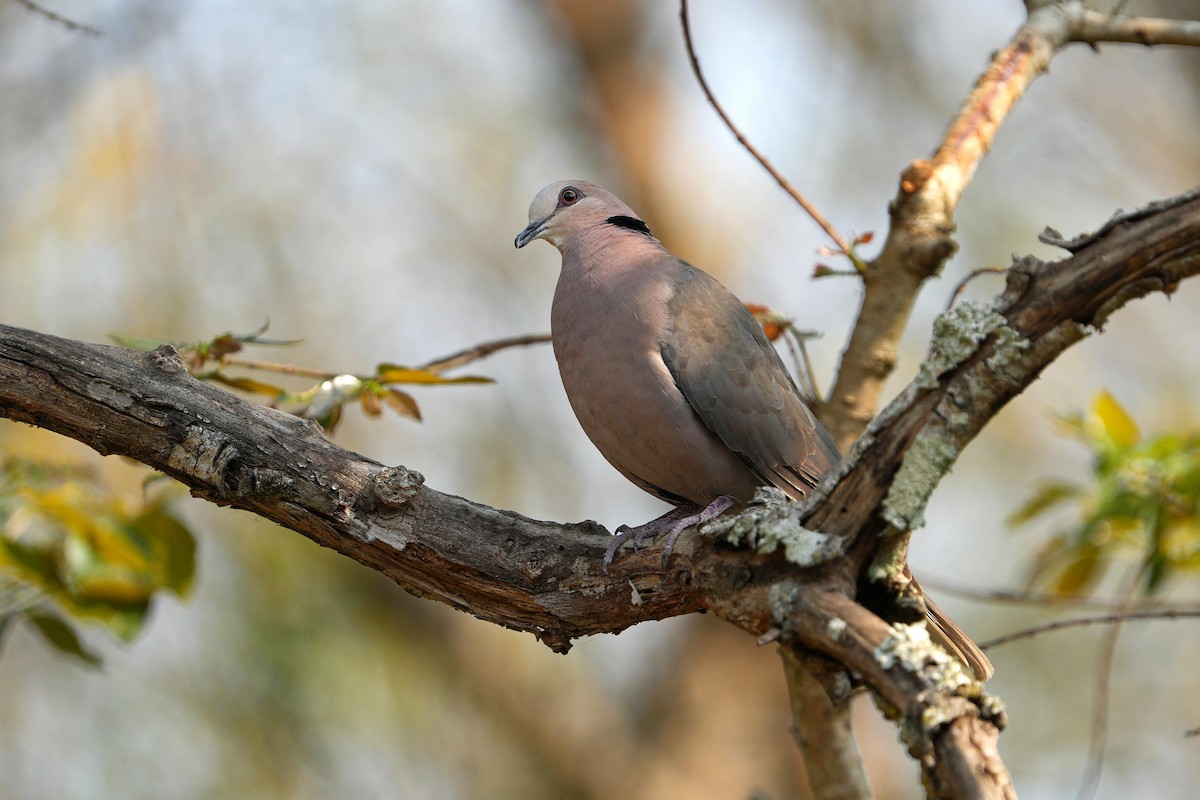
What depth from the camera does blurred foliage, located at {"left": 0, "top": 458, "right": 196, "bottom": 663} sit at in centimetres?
364

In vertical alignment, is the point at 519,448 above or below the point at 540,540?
above

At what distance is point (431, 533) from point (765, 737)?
496 centimetres

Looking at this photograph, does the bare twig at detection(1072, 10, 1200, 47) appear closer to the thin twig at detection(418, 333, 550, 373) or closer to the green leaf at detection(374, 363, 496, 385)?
the thin twig at detection(418, 333, 550, 373)

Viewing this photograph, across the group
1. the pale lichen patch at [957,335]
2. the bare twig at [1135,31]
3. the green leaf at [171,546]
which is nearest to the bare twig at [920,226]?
the bare twig at [1135,31]

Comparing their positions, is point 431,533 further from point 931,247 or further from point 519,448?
point 519,448

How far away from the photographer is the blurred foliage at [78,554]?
364cm

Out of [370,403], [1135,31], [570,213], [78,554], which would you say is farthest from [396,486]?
[1135,31]

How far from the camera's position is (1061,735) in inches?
396

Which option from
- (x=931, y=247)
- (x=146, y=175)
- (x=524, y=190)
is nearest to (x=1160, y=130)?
(x=524, y=190)

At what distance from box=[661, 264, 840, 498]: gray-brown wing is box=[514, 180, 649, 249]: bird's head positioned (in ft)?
2.22

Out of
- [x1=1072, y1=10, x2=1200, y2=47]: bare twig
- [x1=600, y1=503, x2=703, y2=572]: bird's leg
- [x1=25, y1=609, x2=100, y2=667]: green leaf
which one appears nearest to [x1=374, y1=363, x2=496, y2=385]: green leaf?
[x1=600, y1=503, x2=703, y2=572]: bird's leg

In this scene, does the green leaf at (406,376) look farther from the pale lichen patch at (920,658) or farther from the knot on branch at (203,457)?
the pale lichen patch at (920,658)

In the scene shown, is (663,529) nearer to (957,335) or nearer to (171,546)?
(957,335)

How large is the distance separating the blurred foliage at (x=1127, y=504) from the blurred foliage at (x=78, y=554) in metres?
3.13
